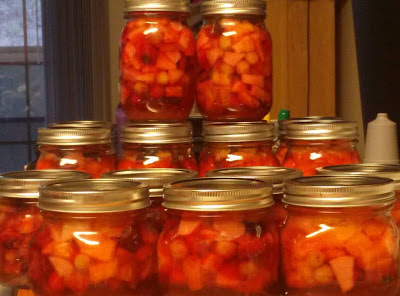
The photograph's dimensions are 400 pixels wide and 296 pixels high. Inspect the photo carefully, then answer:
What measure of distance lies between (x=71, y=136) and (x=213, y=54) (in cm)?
28

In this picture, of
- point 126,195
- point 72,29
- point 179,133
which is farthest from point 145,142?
point 72,29

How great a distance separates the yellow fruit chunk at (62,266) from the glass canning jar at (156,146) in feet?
1.15

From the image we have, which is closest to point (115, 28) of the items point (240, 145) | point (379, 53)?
point (379, 53)

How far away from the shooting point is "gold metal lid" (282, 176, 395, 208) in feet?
2.63

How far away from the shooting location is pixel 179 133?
45.7 inches

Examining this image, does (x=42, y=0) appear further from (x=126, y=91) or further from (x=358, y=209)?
(x=358, y=209)

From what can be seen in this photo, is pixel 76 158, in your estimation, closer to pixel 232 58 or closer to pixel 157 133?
pixel 157 133

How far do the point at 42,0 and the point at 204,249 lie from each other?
422 centimetres

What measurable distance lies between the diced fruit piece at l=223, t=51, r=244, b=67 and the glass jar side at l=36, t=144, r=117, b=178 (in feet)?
0.83

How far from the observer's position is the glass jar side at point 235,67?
3.95ft

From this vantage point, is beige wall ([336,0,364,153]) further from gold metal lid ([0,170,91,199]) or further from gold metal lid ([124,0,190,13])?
gold metal lid ([0,170,91,199])

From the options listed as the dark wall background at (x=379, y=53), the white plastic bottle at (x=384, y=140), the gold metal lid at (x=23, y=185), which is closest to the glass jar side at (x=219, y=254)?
the gold metal lid at (x=23, y=185)

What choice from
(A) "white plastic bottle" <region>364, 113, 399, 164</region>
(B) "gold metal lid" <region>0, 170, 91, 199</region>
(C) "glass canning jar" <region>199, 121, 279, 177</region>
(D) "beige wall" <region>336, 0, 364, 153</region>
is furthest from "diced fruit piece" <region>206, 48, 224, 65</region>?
(D) "beige wall" <region>336, 0, 364, 153</region>

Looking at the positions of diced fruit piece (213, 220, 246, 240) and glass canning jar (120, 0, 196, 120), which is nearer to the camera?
diced fruit piece (213, 220, 246, 240)
